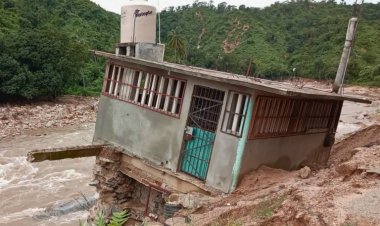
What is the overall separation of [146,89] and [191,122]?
1.90m

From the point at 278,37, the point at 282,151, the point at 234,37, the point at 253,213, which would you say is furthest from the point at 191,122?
the point at 278,37

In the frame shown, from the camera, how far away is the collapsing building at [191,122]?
927cm

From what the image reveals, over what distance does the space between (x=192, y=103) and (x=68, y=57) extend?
28996mm

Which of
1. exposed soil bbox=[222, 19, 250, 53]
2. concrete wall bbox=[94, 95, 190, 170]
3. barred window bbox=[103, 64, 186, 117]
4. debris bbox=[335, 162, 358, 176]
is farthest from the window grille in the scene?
exposed soil bbox=[222, 19, 250, 53]

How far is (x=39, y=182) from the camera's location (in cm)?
1942

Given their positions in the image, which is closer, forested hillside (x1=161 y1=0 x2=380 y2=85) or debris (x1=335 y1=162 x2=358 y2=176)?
debris (x1=335 y1=162 x2=358 y2=176)

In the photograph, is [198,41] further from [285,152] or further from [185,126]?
[185,126]

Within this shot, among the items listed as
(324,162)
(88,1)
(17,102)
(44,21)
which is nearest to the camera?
(324,162)

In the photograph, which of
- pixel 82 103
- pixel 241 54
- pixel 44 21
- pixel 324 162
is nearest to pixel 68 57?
pixel 82 103

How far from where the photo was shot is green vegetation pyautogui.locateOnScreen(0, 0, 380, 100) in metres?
34.4

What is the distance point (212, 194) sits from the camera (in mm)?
9422

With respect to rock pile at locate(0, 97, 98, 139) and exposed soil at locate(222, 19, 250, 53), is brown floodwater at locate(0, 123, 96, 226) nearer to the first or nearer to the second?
rock pile at locate(0, 97, 98, 139)

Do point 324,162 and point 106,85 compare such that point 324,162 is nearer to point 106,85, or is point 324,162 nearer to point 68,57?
point 106,85

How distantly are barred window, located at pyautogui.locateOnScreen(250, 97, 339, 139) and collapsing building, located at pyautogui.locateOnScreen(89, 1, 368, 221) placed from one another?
26mm
